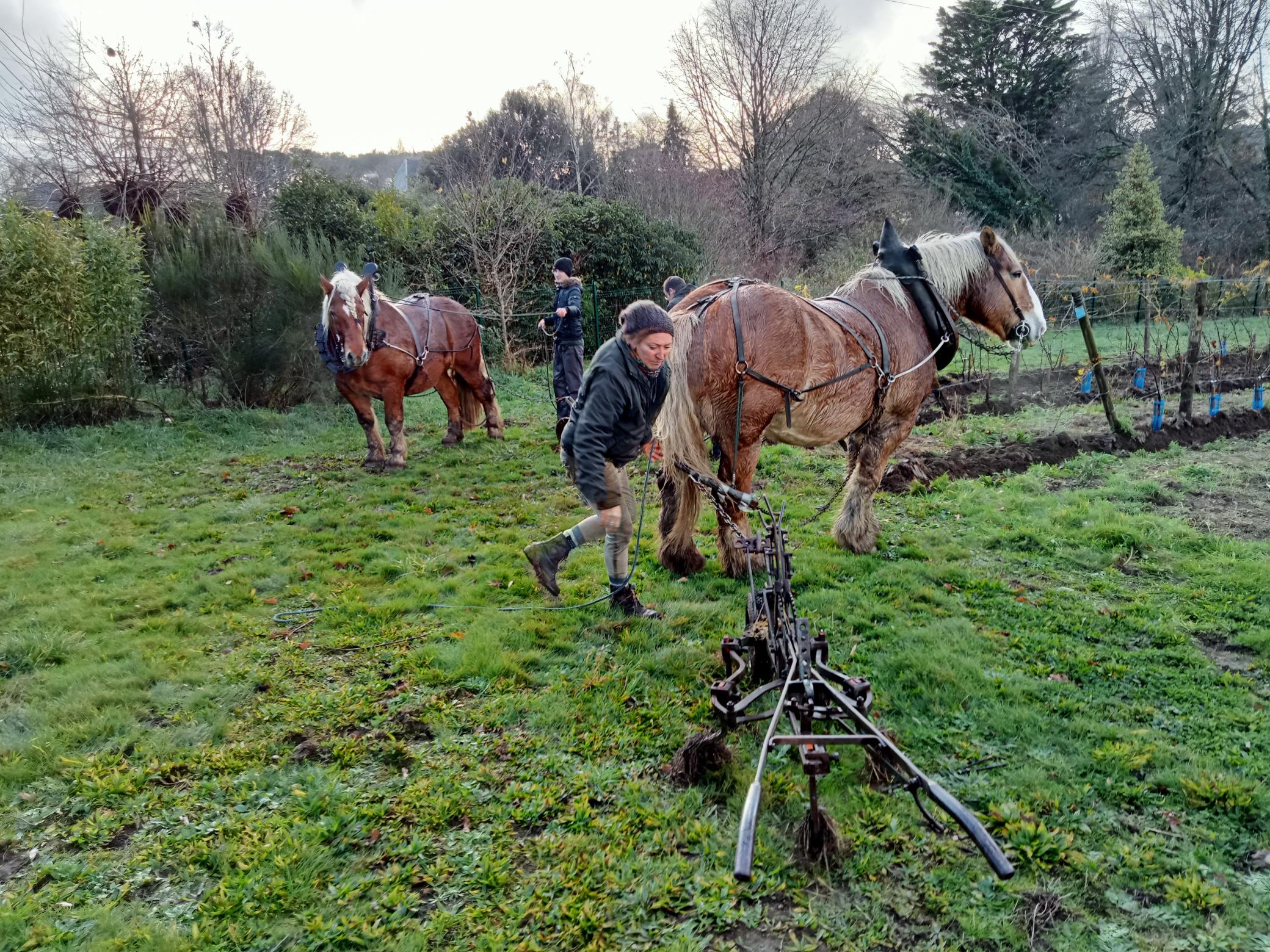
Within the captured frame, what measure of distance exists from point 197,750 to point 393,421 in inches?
199

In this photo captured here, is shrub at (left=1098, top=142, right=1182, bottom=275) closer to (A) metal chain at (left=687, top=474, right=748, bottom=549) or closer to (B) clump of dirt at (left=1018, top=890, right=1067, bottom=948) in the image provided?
(A) metal chain at (left=687, top=474, right=748, bottom=549)

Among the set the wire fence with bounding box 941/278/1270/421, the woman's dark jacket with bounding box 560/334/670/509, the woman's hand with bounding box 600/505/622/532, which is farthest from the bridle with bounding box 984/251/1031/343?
the woman's hand with bounding box 600/505/622/532

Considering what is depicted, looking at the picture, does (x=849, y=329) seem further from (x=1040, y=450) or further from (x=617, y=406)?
(x=1040, y=450)

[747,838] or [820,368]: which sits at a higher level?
[820,368]

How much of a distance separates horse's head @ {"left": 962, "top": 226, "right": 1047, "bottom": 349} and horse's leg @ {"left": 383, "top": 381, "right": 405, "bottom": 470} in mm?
5713

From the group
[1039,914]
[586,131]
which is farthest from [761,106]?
[1039,914]

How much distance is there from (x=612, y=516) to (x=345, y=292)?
194 inches

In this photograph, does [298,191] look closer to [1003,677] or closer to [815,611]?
[815,611]

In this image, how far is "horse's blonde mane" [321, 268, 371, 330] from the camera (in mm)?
6930

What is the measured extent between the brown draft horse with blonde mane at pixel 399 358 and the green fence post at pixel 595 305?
15.3 ft

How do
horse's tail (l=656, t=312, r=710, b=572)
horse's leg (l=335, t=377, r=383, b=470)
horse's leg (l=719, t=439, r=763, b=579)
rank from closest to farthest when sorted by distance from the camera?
1. horse's tail (l=656, t=312, r=710, b=572)
2. horse's leg (l=719, t=439, r=763, b=579)
3. horse's leg (l=335, t=377, r=383, b=470)

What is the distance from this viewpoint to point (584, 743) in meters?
2.99

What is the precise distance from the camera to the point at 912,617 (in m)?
4.04

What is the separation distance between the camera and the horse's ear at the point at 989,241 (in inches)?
194
